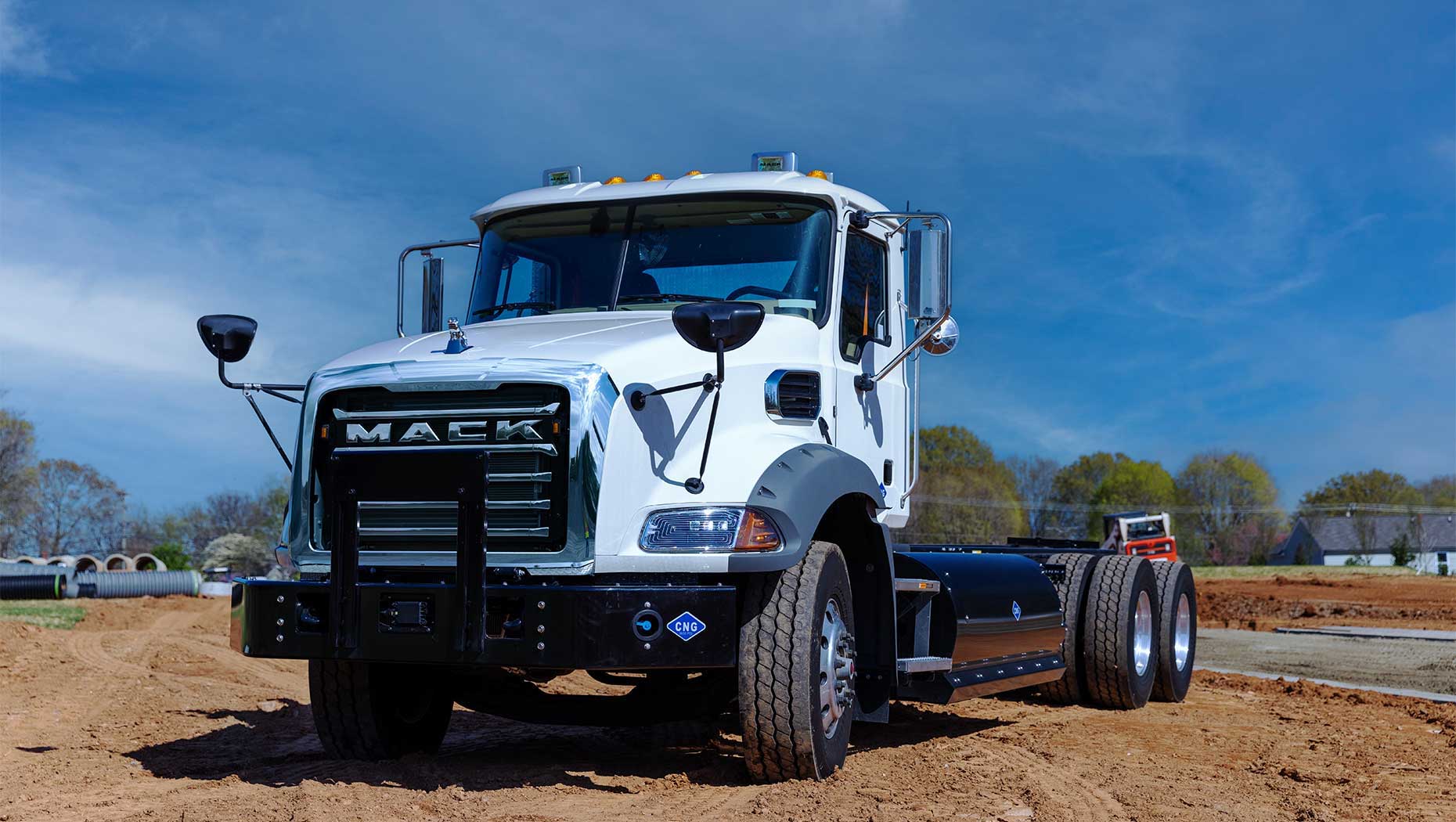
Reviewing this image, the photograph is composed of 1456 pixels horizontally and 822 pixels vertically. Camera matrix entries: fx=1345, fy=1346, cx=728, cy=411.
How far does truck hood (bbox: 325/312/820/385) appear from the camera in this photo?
595 cm

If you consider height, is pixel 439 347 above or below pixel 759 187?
below

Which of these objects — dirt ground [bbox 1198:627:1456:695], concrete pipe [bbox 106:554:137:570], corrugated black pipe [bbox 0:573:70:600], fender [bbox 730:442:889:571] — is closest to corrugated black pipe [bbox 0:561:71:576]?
corrugated black pipe [bbox 0:573:70:600]

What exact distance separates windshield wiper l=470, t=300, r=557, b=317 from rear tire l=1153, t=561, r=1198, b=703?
6.07 metres

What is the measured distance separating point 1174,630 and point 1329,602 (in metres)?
22.8

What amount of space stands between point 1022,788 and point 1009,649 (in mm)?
2197

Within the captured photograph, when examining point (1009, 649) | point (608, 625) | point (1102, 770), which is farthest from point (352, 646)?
point (1009, 649)

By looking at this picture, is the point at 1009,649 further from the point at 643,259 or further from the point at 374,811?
the point at 374,811

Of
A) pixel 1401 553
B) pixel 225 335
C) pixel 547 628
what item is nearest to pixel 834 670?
pixel 547 628

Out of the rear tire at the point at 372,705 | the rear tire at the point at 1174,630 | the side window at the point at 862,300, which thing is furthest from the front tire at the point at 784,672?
the rear tire at the point at 1174,630

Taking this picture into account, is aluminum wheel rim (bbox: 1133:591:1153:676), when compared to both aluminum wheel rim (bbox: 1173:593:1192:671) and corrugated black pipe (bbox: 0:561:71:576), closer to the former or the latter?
aluminum wheel rim (bbox: 1173:593:1192:671)

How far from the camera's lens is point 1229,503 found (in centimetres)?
10038

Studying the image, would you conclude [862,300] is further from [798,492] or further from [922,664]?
[922,664]

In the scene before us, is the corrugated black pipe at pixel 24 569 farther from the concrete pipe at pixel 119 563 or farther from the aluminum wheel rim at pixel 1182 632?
the aluminum wheel rim at pixel 1182 632

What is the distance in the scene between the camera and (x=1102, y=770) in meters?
7.09
